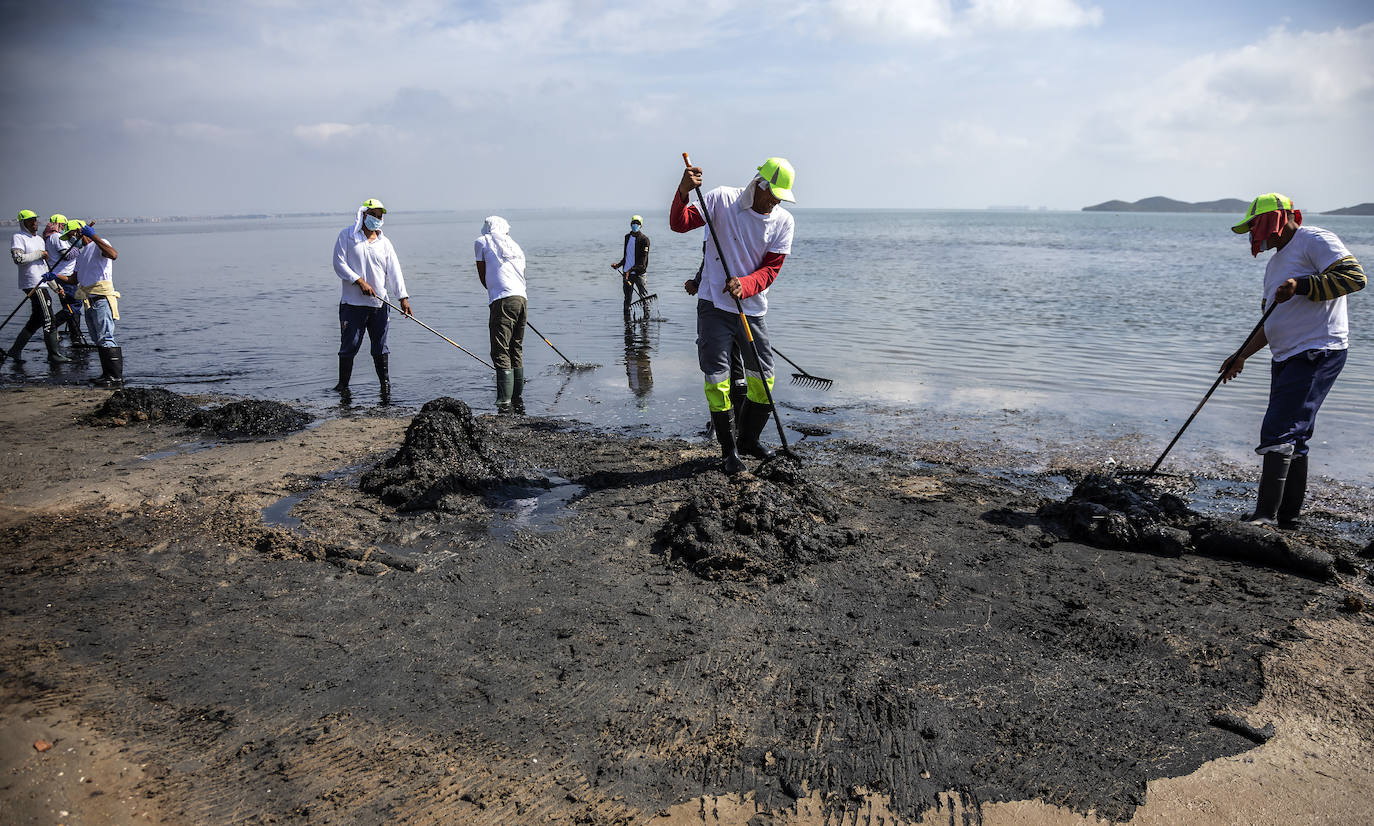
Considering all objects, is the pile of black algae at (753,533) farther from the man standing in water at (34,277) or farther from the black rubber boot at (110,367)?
the man standing in water at (34,277)

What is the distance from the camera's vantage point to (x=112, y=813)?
95.3 inches

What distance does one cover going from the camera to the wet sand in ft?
8.51

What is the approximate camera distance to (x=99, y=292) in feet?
30.1

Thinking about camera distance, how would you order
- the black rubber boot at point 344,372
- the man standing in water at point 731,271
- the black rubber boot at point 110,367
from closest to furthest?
the man standing in water at point 731,271 → the black rubber boot at point 344,372 → the black rubber boot at point 110,367

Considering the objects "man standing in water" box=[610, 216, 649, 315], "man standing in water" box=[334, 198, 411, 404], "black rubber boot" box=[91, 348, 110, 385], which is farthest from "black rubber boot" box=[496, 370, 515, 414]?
"man standing in water" box=[610, 216, 649, 315]

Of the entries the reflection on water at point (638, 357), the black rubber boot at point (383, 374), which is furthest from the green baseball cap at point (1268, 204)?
the black rubber boot at point (383, 374)

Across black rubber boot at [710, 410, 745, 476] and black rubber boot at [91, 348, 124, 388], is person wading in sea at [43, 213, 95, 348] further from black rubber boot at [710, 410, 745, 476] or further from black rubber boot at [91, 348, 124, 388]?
black rubber boot at [710, 410, 745, 476]

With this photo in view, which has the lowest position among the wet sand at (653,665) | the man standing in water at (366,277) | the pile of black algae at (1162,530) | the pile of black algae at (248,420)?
the wet sand at (653,665)

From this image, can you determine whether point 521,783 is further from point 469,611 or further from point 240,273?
point 240,273

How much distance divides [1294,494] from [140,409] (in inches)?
363

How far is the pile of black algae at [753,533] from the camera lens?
4.16 m

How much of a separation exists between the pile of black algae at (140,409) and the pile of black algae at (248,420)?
9.8 inches

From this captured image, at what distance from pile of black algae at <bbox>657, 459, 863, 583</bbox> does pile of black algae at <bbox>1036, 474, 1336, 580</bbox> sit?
4.62 ft

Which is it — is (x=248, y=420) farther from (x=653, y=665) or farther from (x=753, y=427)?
(x=653, y=665)
